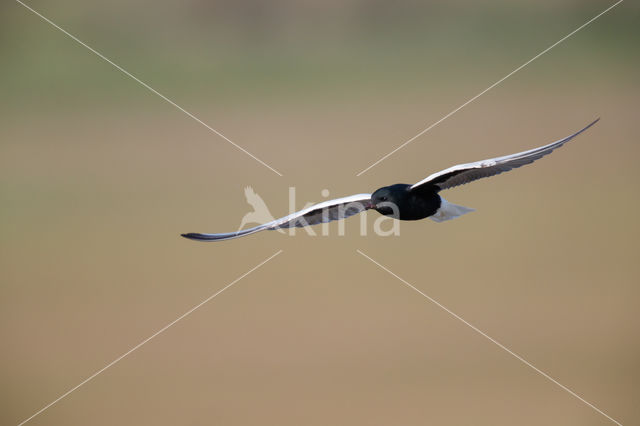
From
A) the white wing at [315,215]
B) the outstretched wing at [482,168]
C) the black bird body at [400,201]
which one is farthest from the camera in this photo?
the white wing at [315,215]

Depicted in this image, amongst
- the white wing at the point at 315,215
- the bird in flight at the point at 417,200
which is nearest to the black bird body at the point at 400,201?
the bird in flight at the point at 417,200

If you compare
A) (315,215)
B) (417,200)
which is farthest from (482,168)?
(315,215)

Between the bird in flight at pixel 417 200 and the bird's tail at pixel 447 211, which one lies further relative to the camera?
the bird's tail at pixel 447 211

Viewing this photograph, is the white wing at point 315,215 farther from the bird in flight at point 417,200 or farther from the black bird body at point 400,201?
the black bird body at point 400,201

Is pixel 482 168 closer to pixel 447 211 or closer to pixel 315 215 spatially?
pixel 447 211

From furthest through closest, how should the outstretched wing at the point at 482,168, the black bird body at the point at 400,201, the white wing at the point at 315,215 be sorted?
the white wing at the point at 315,215, the black bird body at the point at 400,201, the outstretched wing at the point at 482,168

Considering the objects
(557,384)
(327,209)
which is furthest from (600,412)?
(327,209)

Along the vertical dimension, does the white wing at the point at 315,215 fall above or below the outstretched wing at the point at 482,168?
below

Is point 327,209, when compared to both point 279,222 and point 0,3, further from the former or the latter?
point 0,3

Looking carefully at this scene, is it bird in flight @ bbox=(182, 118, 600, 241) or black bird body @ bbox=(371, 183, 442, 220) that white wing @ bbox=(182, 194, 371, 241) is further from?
black bird body @ bbox=(371, 183, 442, 220)
